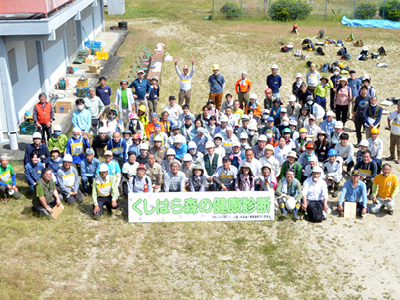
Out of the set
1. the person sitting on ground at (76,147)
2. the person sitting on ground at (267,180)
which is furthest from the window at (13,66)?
the person sitting on ground at (267,180)

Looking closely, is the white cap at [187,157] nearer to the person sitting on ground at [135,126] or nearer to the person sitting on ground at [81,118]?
the person sitting on ground at [135,126]

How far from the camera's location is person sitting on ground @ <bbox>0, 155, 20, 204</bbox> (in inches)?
459

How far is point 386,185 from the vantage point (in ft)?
38.0

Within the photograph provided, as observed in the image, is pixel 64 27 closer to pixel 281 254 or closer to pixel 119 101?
pixel 119 101

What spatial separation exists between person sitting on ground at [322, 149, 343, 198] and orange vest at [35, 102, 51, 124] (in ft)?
26.0

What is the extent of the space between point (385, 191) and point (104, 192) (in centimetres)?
678

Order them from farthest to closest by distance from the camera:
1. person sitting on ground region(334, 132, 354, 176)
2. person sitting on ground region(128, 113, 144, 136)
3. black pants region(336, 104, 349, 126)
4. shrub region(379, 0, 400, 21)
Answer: shrub region(379, 0, 400, 21) < black pants region(336, 104, 349, 126) < person sitting on ground region(128, 113, 144, 136) < person sitting on ground region(334, 132, 354, 176)

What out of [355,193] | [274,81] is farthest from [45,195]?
[274,81]

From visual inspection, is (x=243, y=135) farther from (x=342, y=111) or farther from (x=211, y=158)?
(x=342, y=111)

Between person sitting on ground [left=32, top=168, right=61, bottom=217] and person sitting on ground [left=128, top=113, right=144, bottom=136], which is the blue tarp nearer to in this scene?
person sitting on ground [left=128, top=113, right=144, bottom=136]

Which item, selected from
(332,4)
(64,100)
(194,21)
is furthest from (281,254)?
(332,4)

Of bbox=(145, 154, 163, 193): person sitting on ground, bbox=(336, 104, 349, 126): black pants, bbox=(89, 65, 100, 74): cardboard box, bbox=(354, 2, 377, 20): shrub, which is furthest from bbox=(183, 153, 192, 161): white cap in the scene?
bbox=(354, 2, 377, 20): shrub

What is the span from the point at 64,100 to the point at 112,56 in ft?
23.0

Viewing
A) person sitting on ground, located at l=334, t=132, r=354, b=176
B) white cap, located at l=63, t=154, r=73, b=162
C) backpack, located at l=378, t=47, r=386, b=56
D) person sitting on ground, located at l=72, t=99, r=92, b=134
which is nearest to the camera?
white cap, located at l=63, t=154, r=73, b=162
